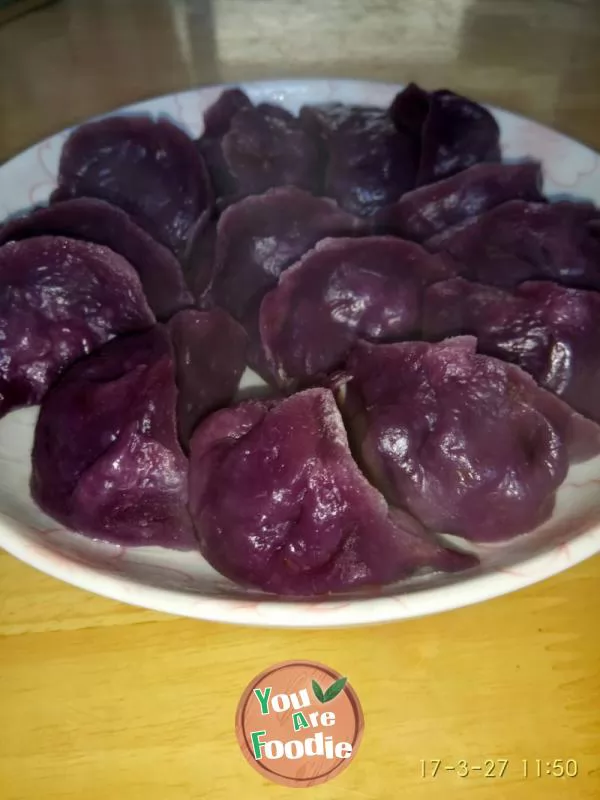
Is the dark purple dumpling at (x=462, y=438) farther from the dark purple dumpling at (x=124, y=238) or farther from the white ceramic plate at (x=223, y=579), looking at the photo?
the dark purple dumpling at (x=124, y=238)

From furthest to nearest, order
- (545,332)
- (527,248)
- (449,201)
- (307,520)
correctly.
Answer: (449,201) → (527,248) → (545,332) → (307,520)

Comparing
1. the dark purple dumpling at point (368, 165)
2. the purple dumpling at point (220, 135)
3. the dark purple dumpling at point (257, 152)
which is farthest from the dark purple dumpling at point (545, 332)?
the purple dumpling at point (220, 135)

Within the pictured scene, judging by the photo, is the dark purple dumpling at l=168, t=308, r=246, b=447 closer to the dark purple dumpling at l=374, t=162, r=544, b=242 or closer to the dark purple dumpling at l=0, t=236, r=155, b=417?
the dark purple dumpling at l=0, t=236, r=155, b=417

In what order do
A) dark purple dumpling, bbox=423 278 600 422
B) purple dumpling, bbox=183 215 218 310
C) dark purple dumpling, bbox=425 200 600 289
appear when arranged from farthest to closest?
purple dumpling, bbox=183 215 218 310 → dark purple dumpling, bbox=425 200 600 289 → dark purple dumpling, bbox=423 278 600 422

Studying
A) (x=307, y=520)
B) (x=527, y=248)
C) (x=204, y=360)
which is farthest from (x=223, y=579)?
(x=527, y=248)

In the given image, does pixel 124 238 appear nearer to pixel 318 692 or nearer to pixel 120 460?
pixel 120 460

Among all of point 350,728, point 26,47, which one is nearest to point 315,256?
point 350,728
